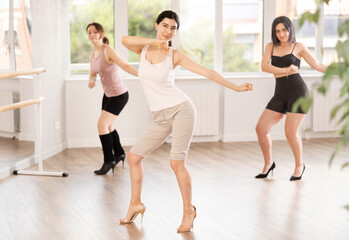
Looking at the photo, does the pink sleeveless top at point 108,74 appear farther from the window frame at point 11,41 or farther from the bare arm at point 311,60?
the bare arm at point 311,60

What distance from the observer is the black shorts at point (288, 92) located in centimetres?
486

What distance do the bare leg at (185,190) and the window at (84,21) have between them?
392cm

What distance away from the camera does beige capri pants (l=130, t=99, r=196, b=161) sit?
3.41 m

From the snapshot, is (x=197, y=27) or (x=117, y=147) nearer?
(x=117, y=147)

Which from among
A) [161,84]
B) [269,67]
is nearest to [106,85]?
[269,67]

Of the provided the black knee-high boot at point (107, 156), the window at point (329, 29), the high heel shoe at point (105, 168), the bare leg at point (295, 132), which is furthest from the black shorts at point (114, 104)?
the window at point (329, 29)

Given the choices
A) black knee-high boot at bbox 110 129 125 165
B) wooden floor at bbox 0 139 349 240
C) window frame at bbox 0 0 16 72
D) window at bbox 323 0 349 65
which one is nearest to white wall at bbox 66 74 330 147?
window at bbox 323 0 349 65

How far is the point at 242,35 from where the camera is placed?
24.2ft

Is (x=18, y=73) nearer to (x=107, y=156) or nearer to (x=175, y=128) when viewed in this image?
(x=107, y=156)

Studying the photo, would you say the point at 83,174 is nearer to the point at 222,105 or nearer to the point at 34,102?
the point at 34,102

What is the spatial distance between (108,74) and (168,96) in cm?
195

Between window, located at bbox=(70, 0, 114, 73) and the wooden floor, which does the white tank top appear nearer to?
the wooden floor

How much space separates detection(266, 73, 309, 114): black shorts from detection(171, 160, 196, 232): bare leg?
5.58ft

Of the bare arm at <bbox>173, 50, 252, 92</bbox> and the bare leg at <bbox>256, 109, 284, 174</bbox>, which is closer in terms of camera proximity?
the bare arm at <bbox>173, 50, 252, 92</bbox>
